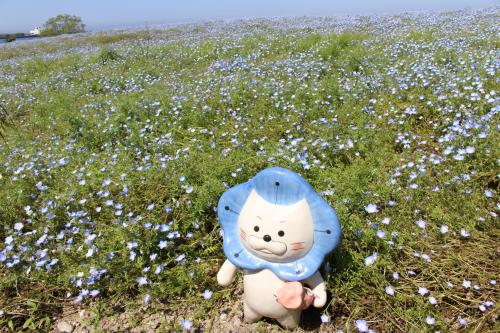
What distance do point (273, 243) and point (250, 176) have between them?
5.22ft

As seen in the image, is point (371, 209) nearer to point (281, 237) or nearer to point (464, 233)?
point (464, 233)

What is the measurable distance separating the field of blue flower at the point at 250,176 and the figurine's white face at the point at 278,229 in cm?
57

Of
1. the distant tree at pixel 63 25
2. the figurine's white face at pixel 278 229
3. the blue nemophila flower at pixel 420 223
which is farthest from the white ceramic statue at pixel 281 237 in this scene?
the distant tree at pixel 63 25

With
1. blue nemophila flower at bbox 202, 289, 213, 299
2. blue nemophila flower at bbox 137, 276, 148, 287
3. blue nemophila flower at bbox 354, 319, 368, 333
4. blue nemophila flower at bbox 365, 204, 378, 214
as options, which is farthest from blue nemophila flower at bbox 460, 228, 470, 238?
blue nemophila flower at bbox 137, 276, 148, 287

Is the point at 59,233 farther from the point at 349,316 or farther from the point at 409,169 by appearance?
the point at 409,169

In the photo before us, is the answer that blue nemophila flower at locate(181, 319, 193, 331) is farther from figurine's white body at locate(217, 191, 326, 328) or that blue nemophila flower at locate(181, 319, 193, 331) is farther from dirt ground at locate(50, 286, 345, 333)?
figurine's white body at locate(217, 191, 326, 328)

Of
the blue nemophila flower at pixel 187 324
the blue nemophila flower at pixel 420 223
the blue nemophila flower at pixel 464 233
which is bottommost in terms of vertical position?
the blue nemophila flower at pixel 187 324

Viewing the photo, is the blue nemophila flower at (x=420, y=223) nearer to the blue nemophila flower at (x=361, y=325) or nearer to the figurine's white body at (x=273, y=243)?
the blue nemophila flower at (x=361, y=325)

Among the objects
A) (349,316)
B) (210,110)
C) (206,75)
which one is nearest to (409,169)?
(349,316)

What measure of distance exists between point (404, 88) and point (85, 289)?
475cm

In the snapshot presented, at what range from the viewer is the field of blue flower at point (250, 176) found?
2.47 m

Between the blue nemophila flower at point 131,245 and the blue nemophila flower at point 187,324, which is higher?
the blue nemophila flower at point 131,245

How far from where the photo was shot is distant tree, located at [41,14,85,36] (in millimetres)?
50906

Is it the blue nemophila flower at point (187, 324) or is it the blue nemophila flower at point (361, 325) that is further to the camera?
the blue nemophila flower at point (187, 324)
